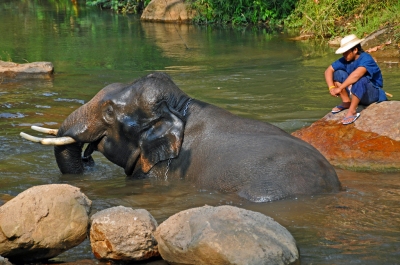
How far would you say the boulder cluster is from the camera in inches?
193

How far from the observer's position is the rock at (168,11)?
2594 centimetres

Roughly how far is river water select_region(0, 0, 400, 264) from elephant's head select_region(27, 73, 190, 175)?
304 millimetres

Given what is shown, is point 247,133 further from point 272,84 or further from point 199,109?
point 272,84

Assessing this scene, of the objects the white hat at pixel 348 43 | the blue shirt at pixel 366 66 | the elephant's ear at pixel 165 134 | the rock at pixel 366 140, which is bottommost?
the rock at pixel 366 140

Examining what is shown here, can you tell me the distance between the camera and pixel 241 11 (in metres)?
24.8

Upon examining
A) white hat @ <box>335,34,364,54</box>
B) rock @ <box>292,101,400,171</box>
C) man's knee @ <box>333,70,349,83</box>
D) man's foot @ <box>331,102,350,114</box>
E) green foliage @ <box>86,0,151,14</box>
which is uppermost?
white hat @ <box>335,34,364,54</box>

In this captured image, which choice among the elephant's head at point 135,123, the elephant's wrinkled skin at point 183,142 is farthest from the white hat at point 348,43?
the elephant's head at point 135,123

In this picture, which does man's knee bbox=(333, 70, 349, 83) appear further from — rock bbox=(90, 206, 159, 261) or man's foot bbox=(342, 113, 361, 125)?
rock bbox=(90, 206, 159, 261)

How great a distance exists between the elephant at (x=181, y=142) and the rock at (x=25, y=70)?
7.09m

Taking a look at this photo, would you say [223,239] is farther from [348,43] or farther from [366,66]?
[348,43]

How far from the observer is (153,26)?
81.9 ft

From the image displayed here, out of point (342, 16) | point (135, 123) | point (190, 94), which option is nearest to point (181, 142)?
point (135, 123)

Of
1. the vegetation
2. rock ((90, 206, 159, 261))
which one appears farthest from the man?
the vegetation

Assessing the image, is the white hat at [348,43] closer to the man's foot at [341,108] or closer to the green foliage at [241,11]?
the man's foot at [341,108]
